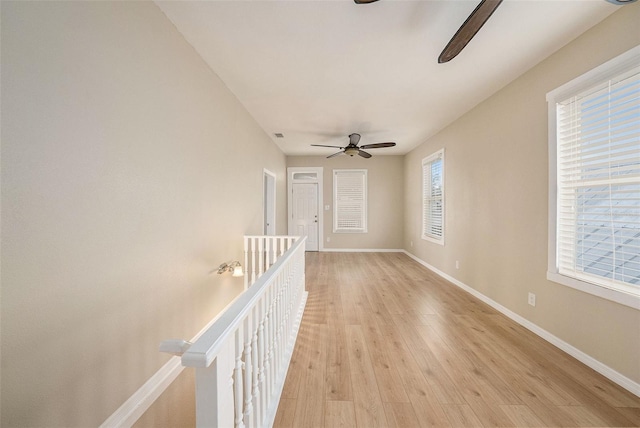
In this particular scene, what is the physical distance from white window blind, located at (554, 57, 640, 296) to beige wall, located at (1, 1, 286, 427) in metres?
3.23

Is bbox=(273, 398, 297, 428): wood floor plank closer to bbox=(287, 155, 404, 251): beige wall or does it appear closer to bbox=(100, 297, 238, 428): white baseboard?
bbox=(100, 297, 238, 428): white baseboard

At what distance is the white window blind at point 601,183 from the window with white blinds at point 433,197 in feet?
7.22

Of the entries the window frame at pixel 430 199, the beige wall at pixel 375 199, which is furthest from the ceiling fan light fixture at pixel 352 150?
the beige wall at pixel 375 199

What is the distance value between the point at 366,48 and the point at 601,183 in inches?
83.2

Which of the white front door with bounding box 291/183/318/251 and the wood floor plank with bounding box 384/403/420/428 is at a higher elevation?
the white front door with bounding box 291/183/318/251

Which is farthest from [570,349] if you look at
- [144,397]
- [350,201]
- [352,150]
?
[350,201]

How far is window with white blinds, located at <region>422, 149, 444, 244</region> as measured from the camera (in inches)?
172

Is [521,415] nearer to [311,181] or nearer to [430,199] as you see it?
[430,199]

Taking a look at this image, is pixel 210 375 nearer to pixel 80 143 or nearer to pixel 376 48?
pixel 80 143

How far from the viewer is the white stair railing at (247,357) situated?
0.69 meters

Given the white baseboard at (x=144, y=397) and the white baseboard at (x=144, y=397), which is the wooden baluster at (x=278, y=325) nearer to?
the white baseboard at (x=144, y=397)

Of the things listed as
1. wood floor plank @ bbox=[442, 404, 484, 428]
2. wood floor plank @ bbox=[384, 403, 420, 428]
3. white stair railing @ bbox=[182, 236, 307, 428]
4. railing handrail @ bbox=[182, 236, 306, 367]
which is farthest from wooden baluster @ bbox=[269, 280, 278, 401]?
wood floor plank @ bbox=[442, 404, 484, 428]

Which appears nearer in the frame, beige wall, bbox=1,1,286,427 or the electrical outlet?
beige wall, bbox=1,1,286,427

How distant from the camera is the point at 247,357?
1.04 meters
